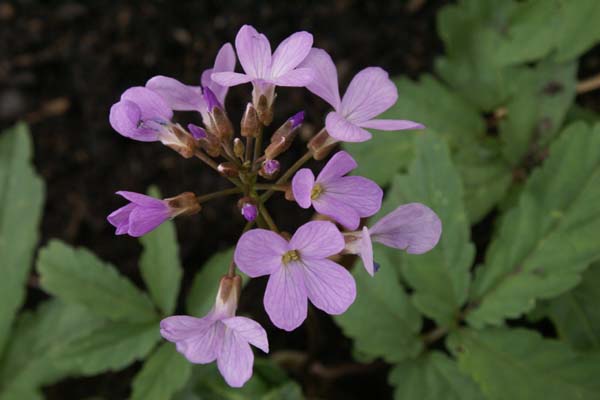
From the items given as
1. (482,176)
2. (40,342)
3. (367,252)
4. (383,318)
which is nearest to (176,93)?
(367,252)

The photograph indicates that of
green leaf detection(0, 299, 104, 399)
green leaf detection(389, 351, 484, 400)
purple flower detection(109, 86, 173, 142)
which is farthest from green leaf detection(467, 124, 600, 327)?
green leaf detection(0, 299, 104, 399)

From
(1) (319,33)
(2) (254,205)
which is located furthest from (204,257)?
(2) (254,205)

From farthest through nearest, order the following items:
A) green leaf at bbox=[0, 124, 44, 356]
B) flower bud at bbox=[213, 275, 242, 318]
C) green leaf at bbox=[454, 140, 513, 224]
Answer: green leaf at bbox=[0, 124, 44, 356] → green leaf at bbox=[454, 140, 513, 224] → flower bud at bbox=[213, 275, 242, 318]

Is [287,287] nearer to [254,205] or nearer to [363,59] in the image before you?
[254,205]

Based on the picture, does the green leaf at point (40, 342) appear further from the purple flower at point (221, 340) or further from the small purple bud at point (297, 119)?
the small purple bud at point (297, 119)

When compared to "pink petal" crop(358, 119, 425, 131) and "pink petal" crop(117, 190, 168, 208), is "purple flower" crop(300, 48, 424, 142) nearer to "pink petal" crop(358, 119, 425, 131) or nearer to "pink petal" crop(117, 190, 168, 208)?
"pink petal" crop(358, 119, 425, 131)

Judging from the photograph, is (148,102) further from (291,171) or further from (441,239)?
(441,239)

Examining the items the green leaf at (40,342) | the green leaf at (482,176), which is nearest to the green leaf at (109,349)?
the green leaf at (40,342)
